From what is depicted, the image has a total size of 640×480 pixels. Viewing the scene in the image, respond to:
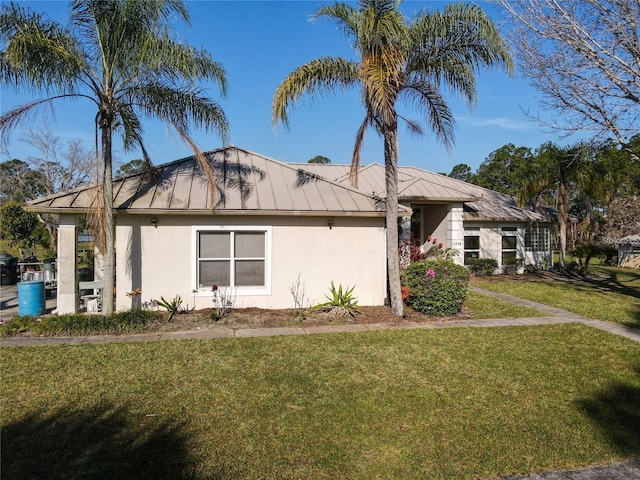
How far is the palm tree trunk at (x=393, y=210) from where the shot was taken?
9.78m

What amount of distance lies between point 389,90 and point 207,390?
7082mm

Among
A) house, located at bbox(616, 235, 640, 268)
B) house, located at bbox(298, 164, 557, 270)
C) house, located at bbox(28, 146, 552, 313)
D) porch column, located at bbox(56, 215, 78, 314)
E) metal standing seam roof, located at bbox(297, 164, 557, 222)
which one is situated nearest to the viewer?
porch column, located at bbox(56, 215, 78, 314)

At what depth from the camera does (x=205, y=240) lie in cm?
1030

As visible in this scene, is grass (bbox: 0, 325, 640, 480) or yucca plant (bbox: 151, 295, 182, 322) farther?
yucca plant (bbox: 151, 295, 182, 322)

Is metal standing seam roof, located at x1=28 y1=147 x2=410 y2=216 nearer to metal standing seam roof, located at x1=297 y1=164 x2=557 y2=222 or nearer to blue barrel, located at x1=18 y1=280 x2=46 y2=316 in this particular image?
blue barrel, located at x1=18 y1=280 x2=46 y2=316

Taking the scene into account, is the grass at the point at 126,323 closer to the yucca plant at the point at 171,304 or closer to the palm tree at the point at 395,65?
the yucca plant at the point at 171,304

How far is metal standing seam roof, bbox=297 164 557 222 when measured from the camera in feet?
52.0

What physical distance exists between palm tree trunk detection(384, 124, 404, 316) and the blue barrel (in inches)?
337

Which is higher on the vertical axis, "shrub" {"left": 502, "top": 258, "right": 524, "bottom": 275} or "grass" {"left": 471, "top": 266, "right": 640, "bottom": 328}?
"shrub" {"left": 502, "top": 258, "right": 524, "bottom": 275}

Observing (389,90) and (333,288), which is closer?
(389,90)

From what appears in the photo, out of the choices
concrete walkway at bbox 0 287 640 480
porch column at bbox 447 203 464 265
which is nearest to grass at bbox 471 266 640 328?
concrete walkway at bbox 0 287 640 480

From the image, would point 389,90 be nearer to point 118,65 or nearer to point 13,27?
point 118,65

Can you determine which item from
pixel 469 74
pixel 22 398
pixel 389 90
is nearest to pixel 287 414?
pixel 22 398

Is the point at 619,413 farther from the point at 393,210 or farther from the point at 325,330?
the point at 393,210
